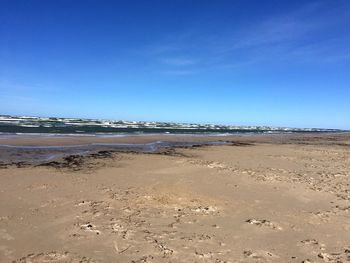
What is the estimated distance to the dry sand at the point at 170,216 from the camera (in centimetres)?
714

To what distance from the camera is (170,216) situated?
30.7 ft

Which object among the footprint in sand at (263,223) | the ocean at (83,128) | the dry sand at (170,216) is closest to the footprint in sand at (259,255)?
the dry sand at (170,216)

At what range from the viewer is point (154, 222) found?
8836 mm

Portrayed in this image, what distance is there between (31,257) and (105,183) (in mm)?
6738

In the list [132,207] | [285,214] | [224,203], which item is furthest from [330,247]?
[132,207]

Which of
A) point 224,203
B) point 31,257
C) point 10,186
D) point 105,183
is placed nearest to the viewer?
point 31,257

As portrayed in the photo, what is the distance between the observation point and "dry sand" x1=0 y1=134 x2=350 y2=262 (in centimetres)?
714

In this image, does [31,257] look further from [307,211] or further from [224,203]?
[307,211]

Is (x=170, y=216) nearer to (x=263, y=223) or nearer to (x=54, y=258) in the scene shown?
(x=263, y=223)

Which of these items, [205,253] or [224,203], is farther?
[224,203]

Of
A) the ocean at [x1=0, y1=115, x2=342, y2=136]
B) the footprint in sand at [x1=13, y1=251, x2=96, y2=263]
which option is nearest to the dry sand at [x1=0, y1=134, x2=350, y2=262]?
→ the footprint in sand at [x1=13, y1=251, x2=96, y2=263]

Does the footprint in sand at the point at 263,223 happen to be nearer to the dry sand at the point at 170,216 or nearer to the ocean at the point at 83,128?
the dry sand at the point at 170,216

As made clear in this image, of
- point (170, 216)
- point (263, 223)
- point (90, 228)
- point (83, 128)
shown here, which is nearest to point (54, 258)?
point (90, 228)

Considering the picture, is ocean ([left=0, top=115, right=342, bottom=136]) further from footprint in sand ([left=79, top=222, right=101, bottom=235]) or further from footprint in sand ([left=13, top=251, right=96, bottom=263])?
footprint in sand ([left=13, top=251, right=96, bottom=263])
